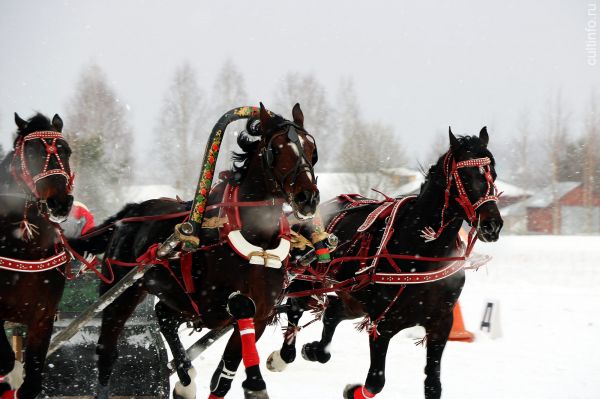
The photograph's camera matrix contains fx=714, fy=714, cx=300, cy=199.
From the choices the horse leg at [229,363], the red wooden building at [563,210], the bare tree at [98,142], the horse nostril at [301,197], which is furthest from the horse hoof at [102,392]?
the red wooden building at [563,210]

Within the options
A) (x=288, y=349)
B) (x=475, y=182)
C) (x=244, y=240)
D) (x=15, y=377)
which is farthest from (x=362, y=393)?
(x=15, y=377)

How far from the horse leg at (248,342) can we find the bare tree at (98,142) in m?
17.5

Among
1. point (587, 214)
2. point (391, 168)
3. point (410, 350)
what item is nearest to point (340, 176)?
point (391, 168)

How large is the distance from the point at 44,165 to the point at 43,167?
16 mm

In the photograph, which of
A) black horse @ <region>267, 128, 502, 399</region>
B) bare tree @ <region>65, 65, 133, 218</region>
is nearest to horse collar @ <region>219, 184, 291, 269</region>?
black horse @ <region>267, 128, 502, 399</region>

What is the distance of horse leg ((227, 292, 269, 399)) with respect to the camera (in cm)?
446

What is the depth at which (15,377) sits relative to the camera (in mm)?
4805

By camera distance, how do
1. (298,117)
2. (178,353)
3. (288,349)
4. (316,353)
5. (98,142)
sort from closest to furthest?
(298,117), (178,353), (288,349), (316,353), (98,142)

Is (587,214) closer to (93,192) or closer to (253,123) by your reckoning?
(93,192)

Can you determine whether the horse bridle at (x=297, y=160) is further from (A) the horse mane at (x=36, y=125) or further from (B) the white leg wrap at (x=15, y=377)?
(B) the white leg wrap at (x=15, y=377)

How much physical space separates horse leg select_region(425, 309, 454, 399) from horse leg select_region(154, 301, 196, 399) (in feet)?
6.18

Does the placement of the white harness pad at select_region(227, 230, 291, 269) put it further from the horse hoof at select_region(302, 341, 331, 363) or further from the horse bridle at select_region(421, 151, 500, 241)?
the horse hoof at select_region(302, 341, 331, 363)

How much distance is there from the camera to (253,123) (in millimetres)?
5062

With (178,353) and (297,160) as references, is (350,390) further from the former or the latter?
(297,160)
